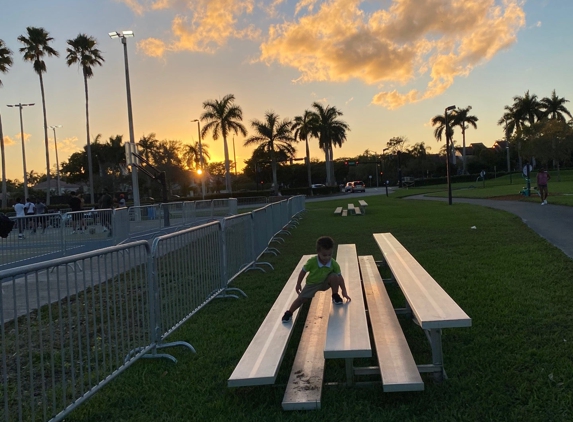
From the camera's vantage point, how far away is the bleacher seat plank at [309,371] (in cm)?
330

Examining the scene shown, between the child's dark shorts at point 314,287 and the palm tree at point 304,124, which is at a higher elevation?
the palm tree at point 304,124

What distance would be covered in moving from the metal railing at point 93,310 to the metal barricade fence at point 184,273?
1 centimetres

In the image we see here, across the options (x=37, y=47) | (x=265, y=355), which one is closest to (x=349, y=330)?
(x=265, y=355)

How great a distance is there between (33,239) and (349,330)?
31.9ft

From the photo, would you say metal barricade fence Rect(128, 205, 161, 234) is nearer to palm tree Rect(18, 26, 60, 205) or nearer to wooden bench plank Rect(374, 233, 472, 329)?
wooden bench plank Rect(374, 233, 472, 329)

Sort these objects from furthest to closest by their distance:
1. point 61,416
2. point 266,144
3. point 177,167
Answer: point 177,167 < point 266,144 < point 61,416

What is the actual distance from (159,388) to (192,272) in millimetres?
2092

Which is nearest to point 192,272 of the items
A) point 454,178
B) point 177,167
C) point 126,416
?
point 126,416

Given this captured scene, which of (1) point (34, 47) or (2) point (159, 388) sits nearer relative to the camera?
(2) point (159, 388)

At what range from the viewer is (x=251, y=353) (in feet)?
12.5

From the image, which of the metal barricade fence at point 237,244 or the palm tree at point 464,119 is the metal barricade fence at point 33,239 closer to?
the metal barricade fence at point 237,244

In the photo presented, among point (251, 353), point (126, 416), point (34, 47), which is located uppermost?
point (34, 47)

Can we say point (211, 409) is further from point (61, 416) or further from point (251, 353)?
point (61, 416)

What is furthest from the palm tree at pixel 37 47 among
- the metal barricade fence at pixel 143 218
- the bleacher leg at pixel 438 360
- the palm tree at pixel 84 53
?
the bleacher leg at pixel 438 360
